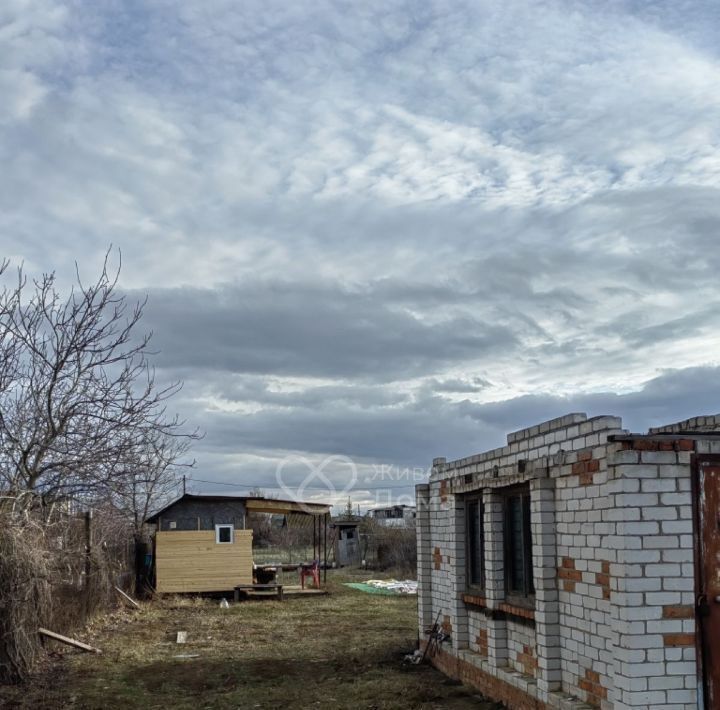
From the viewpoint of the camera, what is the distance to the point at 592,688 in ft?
21.5

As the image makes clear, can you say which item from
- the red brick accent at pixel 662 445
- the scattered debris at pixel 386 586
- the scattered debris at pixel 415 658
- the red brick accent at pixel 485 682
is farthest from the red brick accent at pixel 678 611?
the scattered debris at pixel 386 586

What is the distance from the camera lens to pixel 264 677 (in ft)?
37.3

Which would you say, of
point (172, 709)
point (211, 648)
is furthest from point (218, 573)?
point (172, 709)

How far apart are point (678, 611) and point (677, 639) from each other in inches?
7.5

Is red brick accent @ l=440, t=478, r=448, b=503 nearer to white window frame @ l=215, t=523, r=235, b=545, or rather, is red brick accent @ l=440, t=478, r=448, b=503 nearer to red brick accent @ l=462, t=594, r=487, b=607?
red brick accent @ l=462, t=594, r=487, b=607

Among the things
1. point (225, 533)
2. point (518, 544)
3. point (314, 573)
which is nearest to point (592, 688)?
point (518, 544)

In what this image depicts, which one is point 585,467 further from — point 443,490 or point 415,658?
point 415,658

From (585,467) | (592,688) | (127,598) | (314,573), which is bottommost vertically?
(314,573)

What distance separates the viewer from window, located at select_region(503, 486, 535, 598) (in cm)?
810

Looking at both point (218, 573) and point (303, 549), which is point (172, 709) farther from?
point (303, 549)

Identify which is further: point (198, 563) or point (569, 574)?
point (198, 563)

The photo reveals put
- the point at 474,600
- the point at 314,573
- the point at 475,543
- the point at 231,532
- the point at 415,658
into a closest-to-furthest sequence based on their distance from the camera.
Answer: the point at 474,600 → the point at 475,543 → the point at 415,658 → the point at 231,532 → the point at 314,573

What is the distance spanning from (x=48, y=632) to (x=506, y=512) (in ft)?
22.7

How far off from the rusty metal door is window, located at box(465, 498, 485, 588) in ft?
12.5
